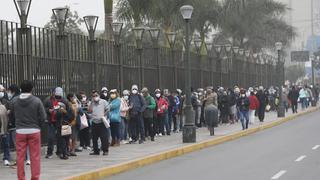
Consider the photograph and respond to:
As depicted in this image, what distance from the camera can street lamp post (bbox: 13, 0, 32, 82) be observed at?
17.8 m

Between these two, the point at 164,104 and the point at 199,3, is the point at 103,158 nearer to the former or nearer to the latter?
the point at 164,104

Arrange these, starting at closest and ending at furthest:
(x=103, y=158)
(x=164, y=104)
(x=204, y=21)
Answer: (x=103, y=158) → (x=164, y=104) → (x=204, y=21)

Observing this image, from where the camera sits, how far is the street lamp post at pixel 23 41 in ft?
58.3

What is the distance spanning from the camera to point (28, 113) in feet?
39.5

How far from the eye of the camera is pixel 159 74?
96.3 feet

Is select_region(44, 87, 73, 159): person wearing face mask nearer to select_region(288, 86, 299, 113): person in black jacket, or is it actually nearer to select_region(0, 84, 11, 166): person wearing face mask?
select_region(0, 84, 11, 166): person wearing face mask

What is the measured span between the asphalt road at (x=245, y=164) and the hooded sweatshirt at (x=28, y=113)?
107 inches

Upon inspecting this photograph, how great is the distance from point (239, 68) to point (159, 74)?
1989 centimetres

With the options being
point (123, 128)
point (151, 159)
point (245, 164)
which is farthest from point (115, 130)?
point (245, 164)

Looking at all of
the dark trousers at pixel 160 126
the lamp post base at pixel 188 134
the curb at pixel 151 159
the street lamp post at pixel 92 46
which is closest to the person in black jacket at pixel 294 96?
the curb at pixel 151 159

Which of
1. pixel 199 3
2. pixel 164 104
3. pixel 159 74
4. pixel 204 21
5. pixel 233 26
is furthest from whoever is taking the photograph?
pixel 233 26

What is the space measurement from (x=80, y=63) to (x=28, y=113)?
979cm

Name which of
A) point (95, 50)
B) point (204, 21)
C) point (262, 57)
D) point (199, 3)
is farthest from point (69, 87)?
point (262, 57)

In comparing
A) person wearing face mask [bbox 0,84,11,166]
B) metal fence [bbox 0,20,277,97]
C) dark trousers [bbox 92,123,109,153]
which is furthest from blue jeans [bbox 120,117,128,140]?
person wearing face mask [bbox 0,84,11,166]
